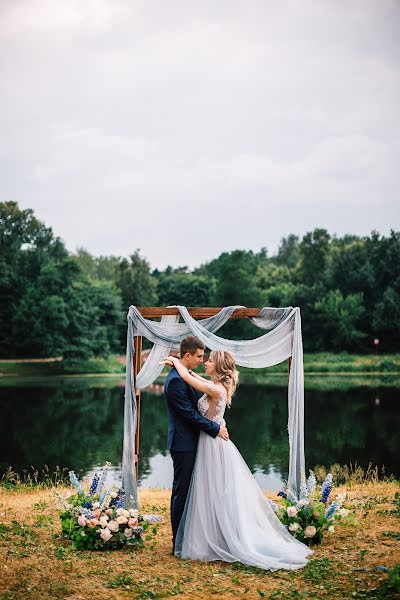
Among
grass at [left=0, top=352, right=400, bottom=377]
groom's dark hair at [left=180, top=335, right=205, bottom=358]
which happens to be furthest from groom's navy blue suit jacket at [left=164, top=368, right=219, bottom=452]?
grass at [left=0, top=352, right=400, bottom=377]

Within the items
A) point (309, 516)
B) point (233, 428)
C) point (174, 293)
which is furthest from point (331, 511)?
point (174, 293)

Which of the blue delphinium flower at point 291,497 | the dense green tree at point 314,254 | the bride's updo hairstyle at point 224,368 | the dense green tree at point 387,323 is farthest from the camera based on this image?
the dense green tree at point 314,254

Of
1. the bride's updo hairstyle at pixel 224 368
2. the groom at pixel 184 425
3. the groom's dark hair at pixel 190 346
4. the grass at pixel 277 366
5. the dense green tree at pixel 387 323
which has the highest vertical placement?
the dense green tree at pixel 387 323

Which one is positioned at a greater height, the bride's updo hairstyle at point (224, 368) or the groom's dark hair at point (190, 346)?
the groom's dark hair at point (190, 346)

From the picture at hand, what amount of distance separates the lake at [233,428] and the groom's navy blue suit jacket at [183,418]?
345 inches

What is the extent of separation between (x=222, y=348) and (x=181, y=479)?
6.99 feet

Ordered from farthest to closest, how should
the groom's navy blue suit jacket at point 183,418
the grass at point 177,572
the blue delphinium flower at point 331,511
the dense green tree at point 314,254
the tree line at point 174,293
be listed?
the dense green tree at point 314,254 → the tree line at point 174,293 → the blue delphinium flower at point 331,511 → the groom's navy blue suit jacket at point 183,418 → the grass at point 177,572

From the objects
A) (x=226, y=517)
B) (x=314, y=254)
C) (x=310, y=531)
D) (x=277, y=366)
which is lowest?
(x=277, y=366)

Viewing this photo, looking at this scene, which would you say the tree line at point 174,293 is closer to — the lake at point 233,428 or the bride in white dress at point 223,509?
the lake at point 233,428

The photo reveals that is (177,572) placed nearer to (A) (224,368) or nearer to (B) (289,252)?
(A) (224,368)

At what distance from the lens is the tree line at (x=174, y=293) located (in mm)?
52688

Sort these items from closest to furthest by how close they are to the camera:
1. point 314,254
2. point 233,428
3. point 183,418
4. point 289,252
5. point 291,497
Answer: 1. point 183,418
2. point 291,497
3. point 233,428
4. point 314,254
5. point 289,252

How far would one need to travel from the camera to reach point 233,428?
2530 centimetres

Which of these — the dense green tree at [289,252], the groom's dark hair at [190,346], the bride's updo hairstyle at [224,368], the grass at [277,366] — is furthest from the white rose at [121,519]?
the dense green tree at [289,252]
